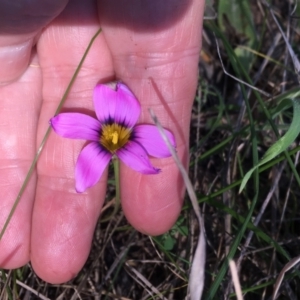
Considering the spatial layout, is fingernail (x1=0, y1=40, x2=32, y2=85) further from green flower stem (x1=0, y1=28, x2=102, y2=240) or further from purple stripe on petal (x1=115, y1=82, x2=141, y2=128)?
purple stripe on petal (x1=115, y1=82, x2=141, y2=128)

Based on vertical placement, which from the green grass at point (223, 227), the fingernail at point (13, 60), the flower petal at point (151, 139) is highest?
the fingernail at point (13, 60)

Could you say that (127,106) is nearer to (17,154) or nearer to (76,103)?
(76,103)

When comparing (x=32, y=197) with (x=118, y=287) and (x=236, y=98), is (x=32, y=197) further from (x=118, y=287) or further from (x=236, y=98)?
(x=236, y=98)

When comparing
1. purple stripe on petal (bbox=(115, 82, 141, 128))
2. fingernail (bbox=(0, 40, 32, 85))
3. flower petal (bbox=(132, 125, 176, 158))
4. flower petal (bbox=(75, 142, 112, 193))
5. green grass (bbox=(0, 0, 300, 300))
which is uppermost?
fingernail (bbox=(0, 40, 32, 85))

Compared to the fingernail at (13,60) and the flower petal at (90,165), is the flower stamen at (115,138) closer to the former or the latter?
the flower petal at (90,165)

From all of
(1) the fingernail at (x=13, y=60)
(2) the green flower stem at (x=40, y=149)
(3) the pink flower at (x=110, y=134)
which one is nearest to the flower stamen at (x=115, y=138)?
(3) the pink flower at (x=110, y=134)

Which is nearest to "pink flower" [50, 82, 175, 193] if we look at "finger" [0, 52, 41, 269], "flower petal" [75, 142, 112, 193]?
"flower petal" [75, 142, 112, 193]

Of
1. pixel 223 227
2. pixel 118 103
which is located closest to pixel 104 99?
pixel 118 103

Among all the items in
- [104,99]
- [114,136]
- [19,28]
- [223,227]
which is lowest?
[223,227]
